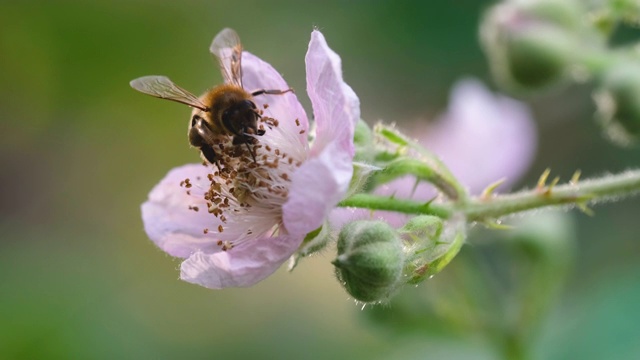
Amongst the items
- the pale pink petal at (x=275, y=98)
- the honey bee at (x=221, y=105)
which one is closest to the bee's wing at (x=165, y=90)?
the honey bee at (x=221, y=105)

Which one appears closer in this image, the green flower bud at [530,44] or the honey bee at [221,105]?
the honey bee at [221,105]

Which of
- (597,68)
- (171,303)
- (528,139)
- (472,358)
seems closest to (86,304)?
(171,303)

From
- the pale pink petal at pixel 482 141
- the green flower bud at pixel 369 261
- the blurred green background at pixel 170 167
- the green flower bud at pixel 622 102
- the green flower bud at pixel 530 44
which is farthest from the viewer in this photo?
the blurred green background at pixel 170 167

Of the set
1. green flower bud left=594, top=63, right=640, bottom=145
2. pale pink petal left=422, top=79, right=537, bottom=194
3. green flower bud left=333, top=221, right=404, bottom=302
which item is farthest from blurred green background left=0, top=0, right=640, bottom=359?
green flower bud left=333, top=221, right=404, bottom=302

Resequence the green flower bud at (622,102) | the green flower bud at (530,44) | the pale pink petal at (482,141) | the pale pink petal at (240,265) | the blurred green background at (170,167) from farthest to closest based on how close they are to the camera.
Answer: the blurred green background at (170,167) → the pale pink petal at (482,141) → the green flower bud at (530,44) → the green flower bud at (622,102) → the pale pink petal at (240,265)

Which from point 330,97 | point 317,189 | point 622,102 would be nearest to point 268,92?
point 330,97

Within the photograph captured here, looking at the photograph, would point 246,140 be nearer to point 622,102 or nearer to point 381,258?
point 381,258

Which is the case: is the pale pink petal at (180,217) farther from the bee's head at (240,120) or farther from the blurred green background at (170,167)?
the blurred green background at (170,167)

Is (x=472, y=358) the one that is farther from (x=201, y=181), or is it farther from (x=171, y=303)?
(x=171, y=303)
